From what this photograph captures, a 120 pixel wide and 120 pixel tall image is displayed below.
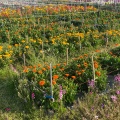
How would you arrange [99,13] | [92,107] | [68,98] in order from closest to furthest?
[92,107] → [68,98] → [99,13]

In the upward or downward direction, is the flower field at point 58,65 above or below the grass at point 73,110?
above

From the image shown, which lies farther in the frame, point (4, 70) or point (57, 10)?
point (57, 10)

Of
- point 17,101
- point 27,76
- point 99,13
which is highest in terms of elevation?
point 99,13

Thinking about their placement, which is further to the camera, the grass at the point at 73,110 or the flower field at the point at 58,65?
the flower field at the point at 58,65

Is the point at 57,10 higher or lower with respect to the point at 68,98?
higher

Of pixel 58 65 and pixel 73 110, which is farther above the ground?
pixel 58 65

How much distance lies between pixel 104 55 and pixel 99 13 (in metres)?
9.28

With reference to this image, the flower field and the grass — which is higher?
the flower field

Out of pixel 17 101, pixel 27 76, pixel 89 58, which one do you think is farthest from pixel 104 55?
pixel 17 101

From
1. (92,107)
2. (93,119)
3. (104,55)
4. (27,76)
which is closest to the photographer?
(93,119)

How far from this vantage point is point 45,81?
4.76 meters

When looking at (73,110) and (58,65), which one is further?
(58,65)

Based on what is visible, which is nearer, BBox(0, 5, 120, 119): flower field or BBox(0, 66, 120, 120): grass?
BBox(0, 66, 120, 120): grass

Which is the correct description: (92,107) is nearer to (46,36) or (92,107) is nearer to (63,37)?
(63,37)
